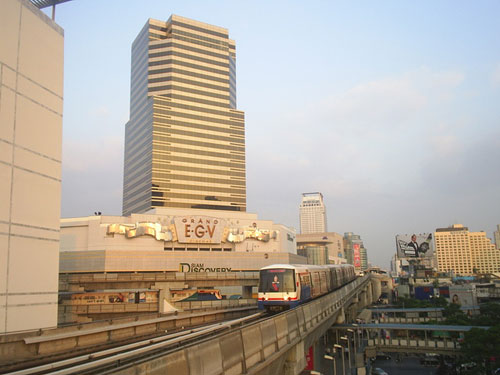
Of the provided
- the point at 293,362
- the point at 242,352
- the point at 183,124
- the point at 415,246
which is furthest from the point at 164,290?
the point at 415,246

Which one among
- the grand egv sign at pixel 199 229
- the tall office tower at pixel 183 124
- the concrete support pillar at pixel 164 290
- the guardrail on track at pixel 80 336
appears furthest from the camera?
the tall office tower at pixel 183 124

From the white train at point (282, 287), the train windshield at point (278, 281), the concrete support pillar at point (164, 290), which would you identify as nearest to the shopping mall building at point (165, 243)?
the concrete support pillar at point (164, 290)

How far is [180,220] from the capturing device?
294ft

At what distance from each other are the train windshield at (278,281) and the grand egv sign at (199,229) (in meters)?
61.7

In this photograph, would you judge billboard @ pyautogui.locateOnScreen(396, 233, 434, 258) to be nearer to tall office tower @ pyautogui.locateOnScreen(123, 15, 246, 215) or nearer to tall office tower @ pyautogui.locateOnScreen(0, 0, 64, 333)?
tall office tower @ pyautogui.locateOnScreen(123, 15, 246, 215)

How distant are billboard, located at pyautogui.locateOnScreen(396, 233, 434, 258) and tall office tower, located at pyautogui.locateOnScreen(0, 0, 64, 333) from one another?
421ft

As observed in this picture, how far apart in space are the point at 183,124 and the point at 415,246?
84.2 m

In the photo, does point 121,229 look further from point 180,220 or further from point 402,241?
point 402,241

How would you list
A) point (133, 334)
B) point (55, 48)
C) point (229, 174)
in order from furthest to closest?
point (229, 174) < point (55, 48) < point (133, 334)

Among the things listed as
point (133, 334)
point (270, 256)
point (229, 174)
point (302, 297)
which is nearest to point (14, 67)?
point (133, 334)

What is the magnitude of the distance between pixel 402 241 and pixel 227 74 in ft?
269

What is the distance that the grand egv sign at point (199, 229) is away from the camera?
89.0m

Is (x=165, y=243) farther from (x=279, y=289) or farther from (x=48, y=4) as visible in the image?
(x=48, y=4)

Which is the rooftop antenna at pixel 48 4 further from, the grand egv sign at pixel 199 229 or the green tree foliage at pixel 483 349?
the grand egv sign at pixel 199 229
